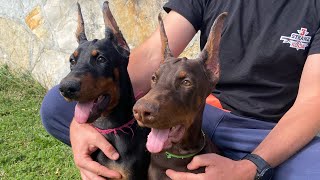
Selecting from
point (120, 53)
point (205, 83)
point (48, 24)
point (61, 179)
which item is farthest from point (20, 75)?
point (205, 83)

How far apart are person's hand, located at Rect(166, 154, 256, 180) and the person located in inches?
9.1

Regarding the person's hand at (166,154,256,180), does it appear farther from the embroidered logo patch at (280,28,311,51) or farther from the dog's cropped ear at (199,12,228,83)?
the embroidered logo patch at (280,28,311,51)

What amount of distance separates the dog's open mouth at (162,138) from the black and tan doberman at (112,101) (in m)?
0.43

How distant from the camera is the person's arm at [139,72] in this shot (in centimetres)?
283

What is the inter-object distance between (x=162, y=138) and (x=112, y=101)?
51cm

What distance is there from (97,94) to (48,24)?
352 centimetres

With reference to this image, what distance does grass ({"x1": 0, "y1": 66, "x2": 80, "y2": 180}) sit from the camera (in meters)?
4.24

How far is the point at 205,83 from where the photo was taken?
2.51m

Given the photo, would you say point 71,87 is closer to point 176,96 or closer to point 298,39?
point 176,96

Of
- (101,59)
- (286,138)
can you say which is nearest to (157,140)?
(101,59)

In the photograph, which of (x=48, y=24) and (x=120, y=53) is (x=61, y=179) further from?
(x=48, y=24)

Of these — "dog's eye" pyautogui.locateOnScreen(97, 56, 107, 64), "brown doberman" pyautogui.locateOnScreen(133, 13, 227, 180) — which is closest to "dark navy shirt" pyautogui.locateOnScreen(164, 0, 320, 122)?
"brown doberman" pyautogui.locateOnScreen(133, 13, 227, 180)

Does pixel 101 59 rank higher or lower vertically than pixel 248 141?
higher

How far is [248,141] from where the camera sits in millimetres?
2975
